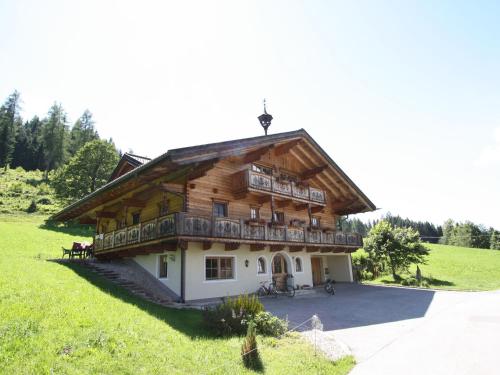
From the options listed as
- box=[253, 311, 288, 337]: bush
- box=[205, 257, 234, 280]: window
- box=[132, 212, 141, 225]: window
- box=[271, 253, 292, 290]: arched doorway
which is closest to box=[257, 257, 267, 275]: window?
box=[271, 253, 292, 290]: arched doorway

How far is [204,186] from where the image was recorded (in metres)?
18.1

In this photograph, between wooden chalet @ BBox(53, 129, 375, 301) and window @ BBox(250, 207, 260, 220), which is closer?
wooden chalet @ BBox(53, 129, 375, 301)

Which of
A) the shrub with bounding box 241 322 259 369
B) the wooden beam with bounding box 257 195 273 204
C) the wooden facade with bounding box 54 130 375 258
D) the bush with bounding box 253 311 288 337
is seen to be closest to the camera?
the shrub with bounding box 241 322 259 369

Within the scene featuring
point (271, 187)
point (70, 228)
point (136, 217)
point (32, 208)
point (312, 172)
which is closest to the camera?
point (271, 187)

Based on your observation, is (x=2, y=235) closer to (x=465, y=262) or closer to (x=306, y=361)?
(x=306, y=361)

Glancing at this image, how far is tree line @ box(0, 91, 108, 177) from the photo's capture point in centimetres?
7419

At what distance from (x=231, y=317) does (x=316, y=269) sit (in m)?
18.2

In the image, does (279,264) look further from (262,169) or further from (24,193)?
(24,193)

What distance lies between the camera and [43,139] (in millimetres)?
78812

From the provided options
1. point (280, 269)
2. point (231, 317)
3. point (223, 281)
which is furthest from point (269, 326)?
point (280, 269)

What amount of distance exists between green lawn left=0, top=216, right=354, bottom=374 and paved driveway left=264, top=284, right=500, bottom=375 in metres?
1.39

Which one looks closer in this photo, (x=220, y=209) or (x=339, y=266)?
(x=220, y=209)

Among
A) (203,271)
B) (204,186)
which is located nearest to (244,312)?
(203,271)

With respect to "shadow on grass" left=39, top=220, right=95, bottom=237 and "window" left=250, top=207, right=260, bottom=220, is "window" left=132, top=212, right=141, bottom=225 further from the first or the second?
"shadow on grass" left=39, top=220, right=95, bottom=237
